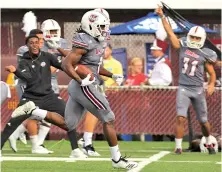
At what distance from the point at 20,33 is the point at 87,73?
8.68 meters

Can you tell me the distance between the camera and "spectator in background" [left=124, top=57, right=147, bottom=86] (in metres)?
17.4

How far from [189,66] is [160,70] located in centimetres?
302

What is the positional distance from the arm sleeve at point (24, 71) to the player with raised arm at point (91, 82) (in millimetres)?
2038

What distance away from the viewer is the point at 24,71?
12820 millimetres

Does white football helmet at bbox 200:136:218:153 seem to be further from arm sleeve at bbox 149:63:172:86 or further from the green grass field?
arm sleeve at bbox 149:63:172:86

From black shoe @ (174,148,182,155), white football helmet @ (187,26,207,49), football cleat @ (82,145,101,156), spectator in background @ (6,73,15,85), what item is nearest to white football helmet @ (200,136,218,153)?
black shoe @ (174,148,182,155)

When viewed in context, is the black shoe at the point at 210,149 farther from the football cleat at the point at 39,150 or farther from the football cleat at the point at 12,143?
the football cleat at the point at 12,143

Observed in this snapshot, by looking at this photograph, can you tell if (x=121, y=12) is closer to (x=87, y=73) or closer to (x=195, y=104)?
(x=195, y=104)

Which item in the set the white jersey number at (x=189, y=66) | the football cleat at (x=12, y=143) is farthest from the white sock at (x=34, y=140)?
the white jersey number at (x=189, y=66)

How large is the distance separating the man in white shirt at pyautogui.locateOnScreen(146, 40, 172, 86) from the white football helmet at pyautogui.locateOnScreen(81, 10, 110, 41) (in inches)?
246

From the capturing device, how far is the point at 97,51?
10.7 metres

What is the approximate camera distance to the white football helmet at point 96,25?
10.6m
